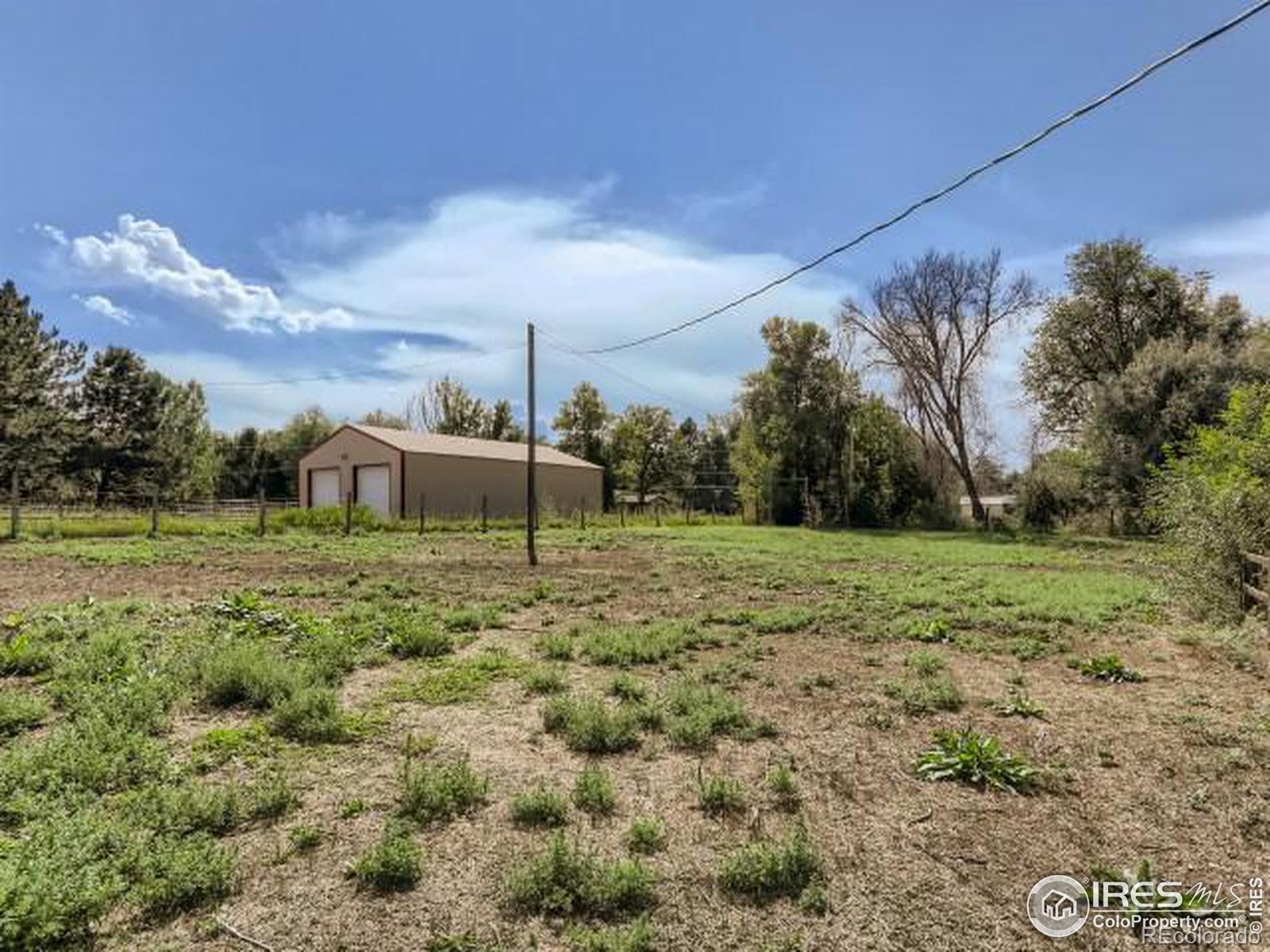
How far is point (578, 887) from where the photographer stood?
2.78 m

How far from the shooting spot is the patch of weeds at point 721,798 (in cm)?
355

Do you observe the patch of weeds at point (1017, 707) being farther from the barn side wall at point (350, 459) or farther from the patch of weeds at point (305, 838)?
the barn side wall at point (350, 459)

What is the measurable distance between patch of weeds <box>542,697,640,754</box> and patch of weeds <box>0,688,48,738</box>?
3.15 meters

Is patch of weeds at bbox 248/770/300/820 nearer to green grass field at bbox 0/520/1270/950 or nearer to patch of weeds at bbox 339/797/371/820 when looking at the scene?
green grass field at bbox 0/520/1270/950

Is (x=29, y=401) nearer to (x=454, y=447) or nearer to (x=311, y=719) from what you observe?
(x=454, y=447)

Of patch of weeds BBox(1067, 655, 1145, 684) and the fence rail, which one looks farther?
the fence rail

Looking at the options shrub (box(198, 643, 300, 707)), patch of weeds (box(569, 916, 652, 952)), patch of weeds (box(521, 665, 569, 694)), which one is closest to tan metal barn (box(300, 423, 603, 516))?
shrub (box(198, 643, 300, 707))

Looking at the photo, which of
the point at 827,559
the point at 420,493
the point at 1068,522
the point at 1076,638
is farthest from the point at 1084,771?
the point at 1068,522

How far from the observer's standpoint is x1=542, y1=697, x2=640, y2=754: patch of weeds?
14.2 ft

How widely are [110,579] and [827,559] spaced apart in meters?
13.4

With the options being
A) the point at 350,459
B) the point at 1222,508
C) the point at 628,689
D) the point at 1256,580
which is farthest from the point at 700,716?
the point at 350,459

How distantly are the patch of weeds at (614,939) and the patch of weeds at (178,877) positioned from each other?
1.38m

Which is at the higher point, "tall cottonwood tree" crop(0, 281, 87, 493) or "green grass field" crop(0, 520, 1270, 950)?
"tall cottonwood tree" crop(0, 281, 87, 493)

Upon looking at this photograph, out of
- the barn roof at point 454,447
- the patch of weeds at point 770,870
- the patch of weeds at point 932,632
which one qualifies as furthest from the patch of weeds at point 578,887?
the barn roof at point 454,447
